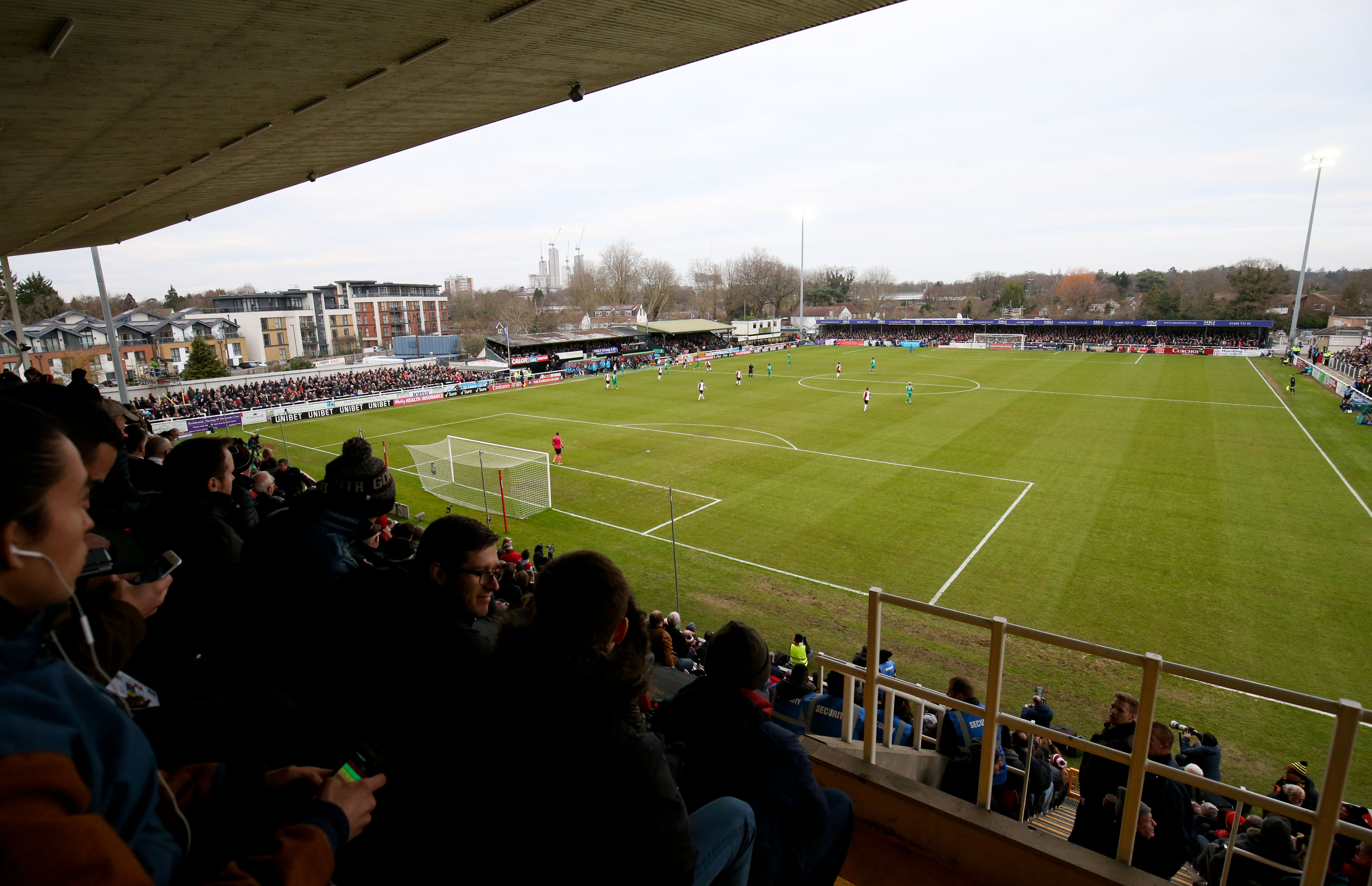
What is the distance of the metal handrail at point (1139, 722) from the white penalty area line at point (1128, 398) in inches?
1470

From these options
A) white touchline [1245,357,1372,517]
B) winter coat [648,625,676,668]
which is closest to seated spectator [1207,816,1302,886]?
winter coat [648,625,676,668]

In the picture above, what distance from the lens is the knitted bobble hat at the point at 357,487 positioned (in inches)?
127

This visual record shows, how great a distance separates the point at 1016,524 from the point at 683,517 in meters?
8.74

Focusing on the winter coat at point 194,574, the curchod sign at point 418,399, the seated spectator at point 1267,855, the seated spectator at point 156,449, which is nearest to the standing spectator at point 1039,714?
the seated spectator at point 1267,855

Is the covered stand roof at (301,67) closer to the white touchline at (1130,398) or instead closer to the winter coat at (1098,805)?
the winter coat at (1098,805)

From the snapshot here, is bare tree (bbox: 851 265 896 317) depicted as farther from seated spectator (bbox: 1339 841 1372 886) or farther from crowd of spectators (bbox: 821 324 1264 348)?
seated spectator (bbox: 1339 841 1372 886)

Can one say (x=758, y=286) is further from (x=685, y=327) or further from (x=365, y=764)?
(x=365, y=764)

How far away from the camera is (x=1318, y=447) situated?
2447cm

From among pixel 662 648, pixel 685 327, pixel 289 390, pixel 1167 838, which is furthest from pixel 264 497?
pixel 685 327

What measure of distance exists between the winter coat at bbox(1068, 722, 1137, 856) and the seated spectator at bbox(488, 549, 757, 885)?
2660 millimetres

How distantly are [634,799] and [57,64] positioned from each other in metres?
8.34

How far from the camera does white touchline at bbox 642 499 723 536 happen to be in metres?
17.6

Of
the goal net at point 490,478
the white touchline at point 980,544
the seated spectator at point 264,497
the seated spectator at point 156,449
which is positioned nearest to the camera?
the seated spectator at point 264,497

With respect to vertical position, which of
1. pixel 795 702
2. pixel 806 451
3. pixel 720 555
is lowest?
pixel 720 555
